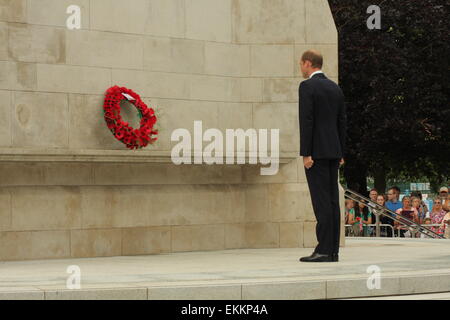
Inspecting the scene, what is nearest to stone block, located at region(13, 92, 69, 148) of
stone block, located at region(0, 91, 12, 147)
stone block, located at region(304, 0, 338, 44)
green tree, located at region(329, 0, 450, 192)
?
stone block, located at region(0, 91, 12, 147)

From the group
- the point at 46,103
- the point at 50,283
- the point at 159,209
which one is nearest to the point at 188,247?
the point at 159,209

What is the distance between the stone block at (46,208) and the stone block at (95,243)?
0.16 m

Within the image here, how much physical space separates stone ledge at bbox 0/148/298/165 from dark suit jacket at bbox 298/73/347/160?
234 centimetres

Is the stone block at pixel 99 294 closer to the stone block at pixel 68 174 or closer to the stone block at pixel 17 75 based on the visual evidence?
the stone block at pixel 68 174

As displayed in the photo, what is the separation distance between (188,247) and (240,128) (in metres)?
1.85

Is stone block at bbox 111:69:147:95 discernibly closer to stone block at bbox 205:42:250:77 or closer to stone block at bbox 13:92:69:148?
stone block at bbox 13:92:69:148

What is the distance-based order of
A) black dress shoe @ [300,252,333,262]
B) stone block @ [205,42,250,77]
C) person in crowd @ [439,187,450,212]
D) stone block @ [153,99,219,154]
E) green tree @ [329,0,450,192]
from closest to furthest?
1. black dress shoe @ [300,252,333,262]
2. stone block @ [153,99,219,154]
3. stone block @ [205,42,250,77]
4. person in crowd @ [439,187,450,212]
5. green tree @ [329,0,450,192]

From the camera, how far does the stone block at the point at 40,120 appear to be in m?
12.3

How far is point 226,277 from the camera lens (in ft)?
29.8

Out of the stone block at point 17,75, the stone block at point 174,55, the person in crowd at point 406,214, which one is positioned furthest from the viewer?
the person in crowd at point 406,214

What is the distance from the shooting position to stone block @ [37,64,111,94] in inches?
491

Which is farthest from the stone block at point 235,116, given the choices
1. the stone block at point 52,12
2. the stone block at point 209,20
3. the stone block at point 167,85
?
the stone block at point 52,12

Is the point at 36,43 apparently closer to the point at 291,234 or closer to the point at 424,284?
the point at 291,234
